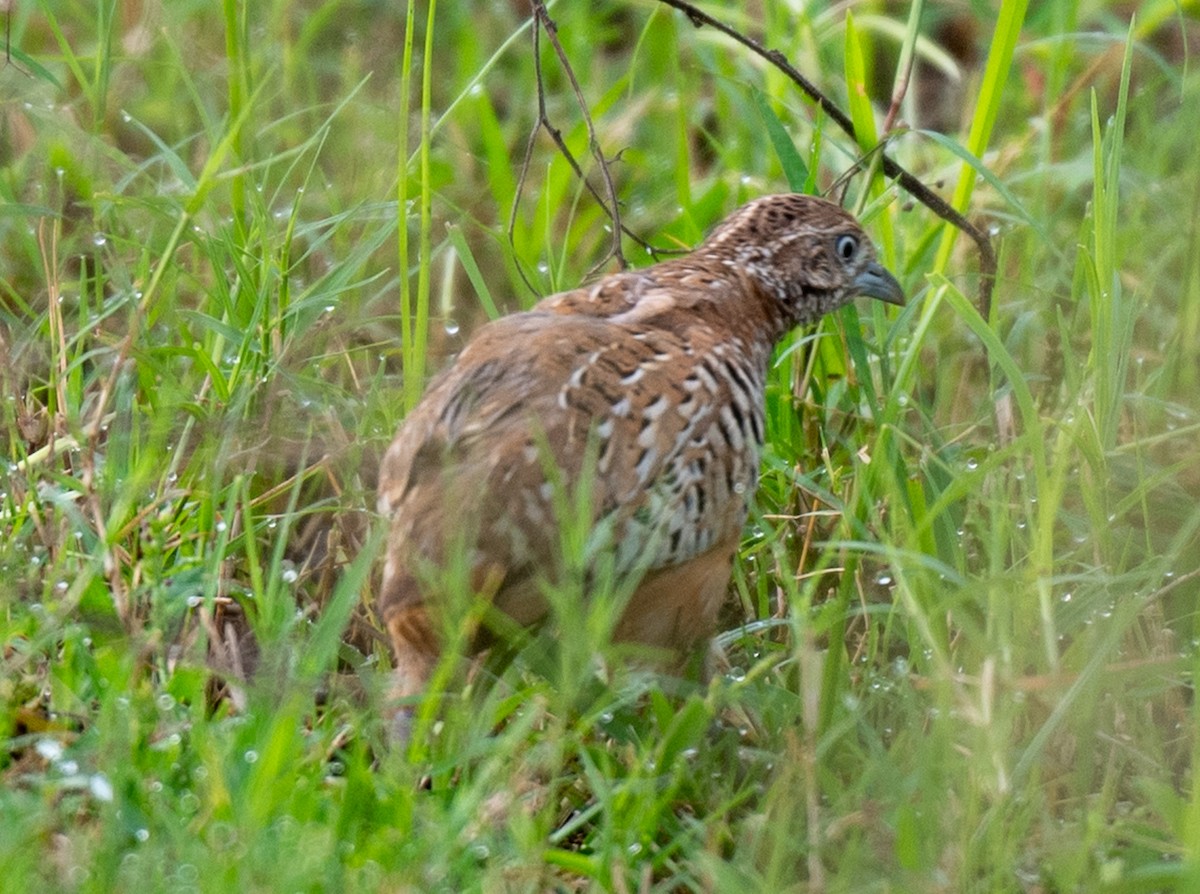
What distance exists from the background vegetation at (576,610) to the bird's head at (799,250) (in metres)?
0.13

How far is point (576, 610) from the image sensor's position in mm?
3049

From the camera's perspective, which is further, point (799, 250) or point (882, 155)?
point (882, 155)

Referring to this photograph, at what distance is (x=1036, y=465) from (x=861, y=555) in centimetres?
40

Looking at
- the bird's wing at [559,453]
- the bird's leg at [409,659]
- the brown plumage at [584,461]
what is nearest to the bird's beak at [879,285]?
the brown plumage at [584,461]

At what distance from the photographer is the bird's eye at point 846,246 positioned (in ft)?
14.6

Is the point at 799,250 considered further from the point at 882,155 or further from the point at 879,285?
the point at 882,155

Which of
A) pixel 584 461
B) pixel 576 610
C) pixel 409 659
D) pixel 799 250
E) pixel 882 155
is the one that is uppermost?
pixel 882 155

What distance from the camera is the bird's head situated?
14.4 ft

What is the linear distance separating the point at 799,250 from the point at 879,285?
0.85 feet

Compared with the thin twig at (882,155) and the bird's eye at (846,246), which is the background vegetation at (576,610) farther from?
the bird's eye at (846,246)

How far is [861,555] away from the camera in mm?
3777

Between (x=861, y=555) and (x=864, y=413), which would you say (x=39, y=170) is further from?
(x=861, y=555)

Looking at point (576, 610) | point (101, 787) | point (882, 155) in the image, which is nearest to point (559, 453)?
point (576, 610)

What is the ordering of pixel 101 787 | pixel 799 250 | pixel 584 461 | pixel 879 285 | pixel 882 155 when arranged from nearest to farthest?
pixel 101 787 → pixel 584 461 → pixel 799 250 → pixel 879 285 → pixel 882 155
